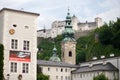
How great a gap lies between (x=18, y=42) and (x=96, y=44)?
78.0 meters

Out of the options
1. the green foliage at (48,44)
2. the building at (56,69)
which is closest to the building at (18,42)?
the building at (56,69)

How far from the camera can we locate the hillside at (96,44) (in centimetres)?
5797

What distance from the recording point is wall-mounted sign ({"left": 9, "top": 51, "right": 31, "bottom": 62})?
47.4 metres

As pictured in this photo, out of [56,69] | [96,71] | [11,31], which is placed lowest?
[56,69]

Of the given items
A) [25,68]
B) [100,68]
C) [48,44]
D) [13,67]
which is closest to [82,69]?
[100,68]

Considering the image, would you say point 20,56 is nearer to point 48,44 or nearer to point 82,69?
point 82,69

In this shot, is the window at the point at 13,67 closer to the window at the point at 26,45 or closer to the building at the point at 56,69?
the window at the point at 26,45

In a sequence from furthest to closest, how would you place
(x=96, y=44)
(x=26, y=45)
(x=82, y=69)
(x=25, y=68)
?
1. (x=96, y=44)
2. (x=82, y=69)
3. (x=26, y=45)
4. (x=25, y=68)

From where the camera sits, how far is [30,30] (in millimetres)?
49250

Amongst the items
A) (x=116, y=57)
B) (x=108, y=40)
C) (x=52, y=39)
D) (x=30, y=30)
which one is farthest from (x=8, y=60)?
(x=52, y=39)

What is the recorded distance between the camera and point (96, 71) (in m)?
78.5

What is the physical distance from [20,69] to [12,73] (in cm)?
126

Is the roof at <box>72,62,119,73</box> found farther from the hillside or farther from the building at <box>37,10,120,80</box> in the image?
the hillside

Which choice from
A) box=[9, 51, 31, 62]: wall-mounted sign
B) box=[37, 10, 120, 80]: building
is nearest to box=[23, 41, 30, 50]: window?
box=[9, 51, 31, 62]: wall-mounted sign
